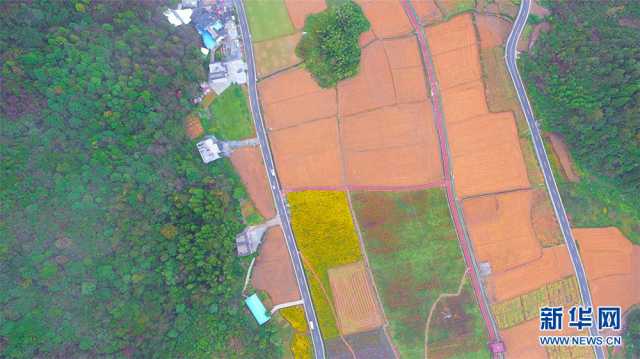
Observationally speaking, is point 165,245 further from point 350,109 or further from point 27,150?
point 350,109

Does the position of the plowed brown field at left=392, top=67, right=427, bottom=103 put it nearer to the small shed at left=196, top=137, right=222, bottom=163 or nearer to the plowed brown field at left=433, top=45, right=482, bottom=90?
the plowed brown field at left=433, top=45, right=482, bottom=90

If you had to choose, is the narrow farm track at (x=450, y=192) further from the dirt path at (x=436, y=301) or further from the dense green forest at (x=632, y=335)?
the dense green forest at (x=632, y=335)

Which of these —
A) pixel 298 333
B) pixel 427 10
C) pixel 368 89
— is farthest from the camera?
pixel 427 10

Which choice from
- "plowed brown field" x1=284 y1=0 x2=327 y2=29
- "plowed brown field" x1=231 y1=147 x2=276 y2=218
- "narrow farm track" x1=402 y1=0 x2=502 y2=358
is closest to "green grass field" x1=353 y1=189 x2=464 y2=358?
"narrow farm track" x1=402 y1=0 x2=502 y2=358

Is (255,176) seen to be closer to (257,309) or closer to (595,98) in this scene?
(257,309)

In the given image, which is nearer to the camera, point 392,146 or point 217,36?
point 392,146

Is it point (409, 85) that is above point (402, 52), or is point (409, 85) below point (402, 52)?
below

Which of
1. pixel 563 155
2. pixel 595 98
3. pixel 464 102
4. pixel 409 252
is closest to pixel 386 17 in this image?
pixel 464 102

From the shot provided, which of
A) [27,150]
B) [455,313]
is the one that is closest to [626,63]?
[455,313]
